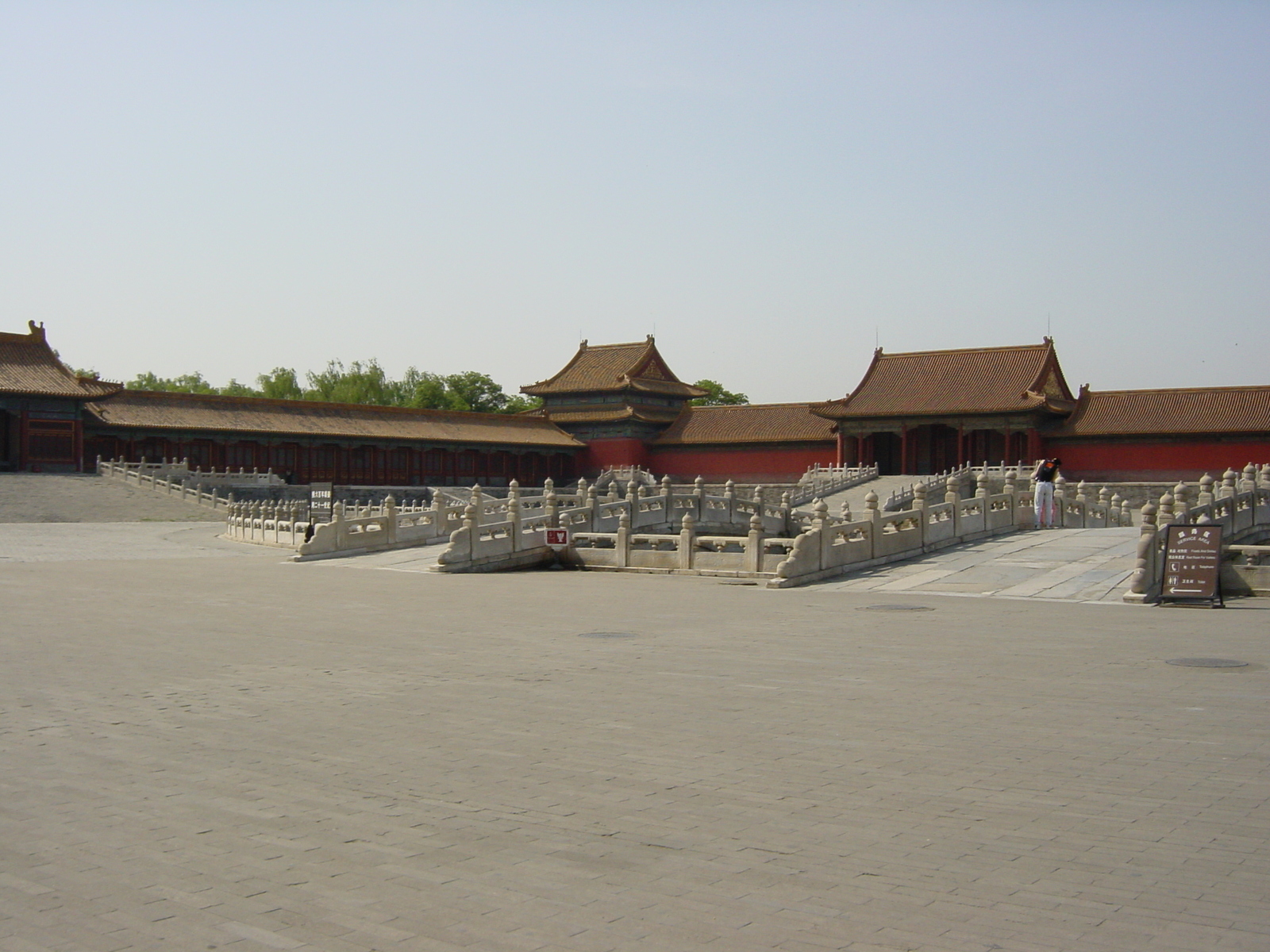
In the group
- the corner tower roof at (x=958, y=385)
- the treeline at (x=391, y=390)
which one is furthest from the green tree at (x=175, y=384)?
the corner tower roof at (x=958, y=385)

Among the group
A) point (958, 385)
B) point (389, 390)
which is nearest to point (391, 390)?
point (389, 390)

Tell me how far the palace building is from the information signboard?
17.0 feet

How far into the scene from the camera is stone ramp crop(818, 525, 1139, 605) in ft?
58.7

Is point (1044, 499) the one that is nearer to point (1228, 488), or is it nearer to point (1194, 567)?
point (1228, 488)

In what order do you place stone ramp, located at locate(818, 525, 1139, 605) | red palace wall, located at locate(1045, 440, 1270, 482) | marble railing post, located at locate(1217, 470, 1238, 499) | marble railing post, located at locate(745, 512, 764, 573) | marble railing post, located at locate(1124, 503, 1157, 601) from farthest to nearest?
1. red palace wall, located at locate(1045, 440, 1270, 482)
2. marble railing post, located at locate(1217, 470, 1238, 499)
3. marble railing post, located at locate(745, 512, 764, 573)
4. stone ramp, located at locate(818, 525, 1139, 605)
5. marble railing post, located at locate(1124, 503, 1157, 601)

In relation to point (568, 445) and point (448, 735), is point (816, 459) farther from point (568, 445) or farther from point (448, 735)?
point (448, 735)

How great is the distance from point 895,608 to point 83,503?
3300 centimetres

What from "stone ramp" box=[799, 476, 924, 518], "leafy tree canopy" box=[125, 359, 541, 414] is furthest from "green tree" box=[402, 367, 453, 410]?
"stone ramp" box=[799, 476, 924, 518]

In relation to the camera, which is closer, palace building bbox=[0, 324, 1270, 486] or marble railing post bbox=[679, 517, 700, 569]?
marble railing post bbox=[679, 517, 700, 569]

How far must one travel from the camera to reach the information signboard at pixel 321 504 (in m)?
33.2

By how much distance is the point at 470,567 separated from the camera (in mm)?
23250

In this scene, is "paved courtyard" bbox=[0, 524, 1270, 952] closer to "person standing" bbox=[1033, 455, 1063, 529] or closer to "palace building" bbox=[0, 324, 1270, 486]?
"person standing" bbox=[1033, 455, 1063, 529]

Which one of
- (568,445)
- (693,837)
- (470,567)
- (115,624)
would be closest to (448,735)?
(693,837)

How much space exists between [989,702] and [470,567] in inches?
603
